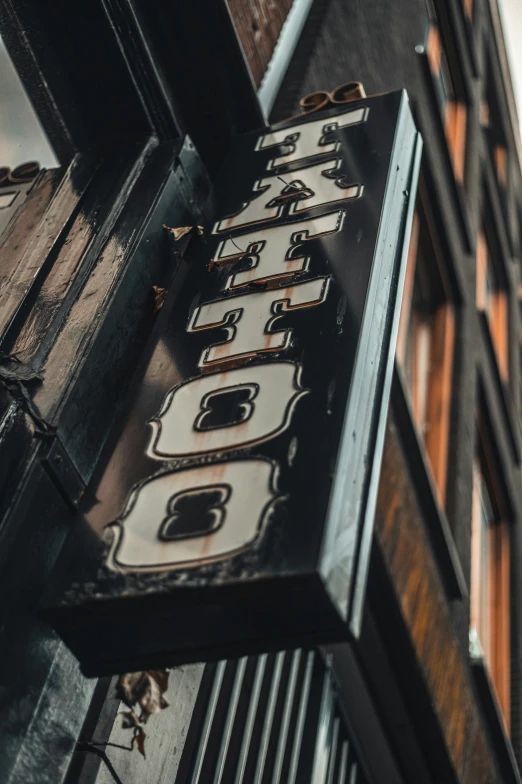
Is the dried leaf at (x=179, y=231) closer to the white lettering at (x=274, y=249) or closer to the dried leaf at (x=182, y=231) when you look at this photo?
the dried leaf at (x=182, y=231)

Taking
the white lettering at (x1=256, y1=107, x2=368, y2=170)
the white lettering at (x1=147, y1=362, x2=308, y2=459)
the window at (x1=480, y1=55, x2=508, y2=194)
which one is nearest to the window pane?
the white lettering at (x1=256, y1=107, x2=368, y2=170)

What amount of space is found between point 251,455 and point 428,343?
19.8ft

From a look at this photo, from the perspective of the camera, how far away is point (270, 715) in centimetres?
328

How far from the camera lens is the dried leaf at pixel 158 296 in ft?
9.23

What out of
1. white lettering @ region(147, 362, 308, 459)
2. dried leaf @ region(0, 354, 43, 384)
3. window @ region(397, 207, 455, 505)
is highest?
dried leaf @ region(0, 354, 43, 384)

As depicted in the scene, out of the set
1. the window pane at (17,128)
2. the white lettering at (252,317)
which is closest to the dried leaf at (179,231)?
the white lettering at (252,317)

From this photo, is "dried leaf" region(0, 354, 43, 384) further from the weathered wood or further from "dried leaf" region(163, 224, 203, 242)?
the weathered wood

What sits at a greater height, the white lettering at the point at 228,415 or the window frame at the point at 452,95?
the white lettering at the point at 228,415

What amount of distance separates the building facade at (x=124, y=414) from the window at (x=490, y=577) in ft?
0.62

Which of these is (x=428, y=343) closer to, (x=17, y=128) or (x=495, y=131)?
(x=17, y=128)

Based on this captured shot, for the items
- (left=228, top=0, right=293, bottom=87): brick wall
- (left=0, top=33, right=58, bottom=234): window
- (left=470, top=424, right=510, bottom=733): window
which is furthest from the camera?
(left=470, top=424, right=510, bottom=733): window

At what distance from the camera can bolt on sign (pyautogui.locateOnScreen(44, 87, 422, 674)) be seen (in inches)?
66.8

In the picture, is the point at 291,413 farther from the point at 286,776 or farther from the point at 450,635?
the point at 450,635

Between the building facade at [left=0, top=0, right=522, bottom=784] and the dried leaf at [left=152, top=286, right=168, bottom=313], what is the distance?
22mm
